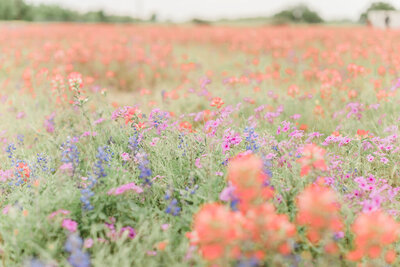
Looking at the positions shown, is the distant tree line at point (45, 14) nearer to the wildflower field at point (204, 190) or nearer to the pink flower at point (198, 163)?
the wildflower field at point (204, 190)

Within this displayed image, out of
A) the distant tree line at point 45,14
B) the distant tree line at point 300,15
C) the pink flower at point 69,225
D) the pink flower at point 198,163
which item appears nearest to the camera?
the pink flower at point 69,225

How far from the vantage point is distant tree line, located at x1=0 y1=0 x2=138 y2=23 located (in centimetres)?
4394

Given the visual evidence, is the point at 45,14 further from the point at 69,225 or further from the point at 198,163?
the point at 69,225

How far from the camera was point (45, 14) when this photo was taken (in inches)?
1885

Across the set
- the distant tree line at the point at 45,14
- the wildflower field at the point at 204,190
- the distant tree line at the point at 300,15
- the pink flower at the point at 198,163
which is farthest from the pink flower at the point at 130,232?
the distant tree line at the point at 300,15

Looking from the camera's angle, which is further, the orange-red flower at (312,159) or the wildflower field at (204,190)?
the orange-red flower at (312,159)

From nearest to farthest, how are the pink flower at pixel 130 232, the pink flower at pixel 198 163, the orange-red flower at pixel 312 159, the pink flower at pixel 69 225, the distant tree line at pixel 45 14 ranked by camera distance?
the orange-red flower at pixel 312 159 < the pink flower at pixel 69 225 < the pink flower at pixel 130 232 < the pink flower at pixel 198 163 < the distant tree line at pixel 45 14

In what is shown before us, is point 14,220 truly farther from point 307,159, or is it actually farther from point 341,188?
point 341,188

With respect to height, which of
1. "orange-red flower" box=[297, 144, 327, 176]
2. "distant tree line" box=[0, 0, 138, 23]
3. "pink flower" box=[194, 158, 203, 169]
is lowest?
"pink flower" box=[194, 158, 203, 169]

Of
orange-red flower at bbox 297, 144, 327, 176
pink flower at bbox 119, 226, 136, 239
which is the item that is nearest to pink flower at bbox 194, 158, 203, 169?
pink flower at bbox 119, 226, 136, 239

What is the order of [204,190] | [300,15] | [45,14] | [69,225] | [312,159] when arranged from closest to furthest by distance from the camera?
[312,159], [69,225], [204,190], [300,15], [45,14]

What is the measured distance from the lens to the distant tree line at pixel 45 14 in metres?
43.9

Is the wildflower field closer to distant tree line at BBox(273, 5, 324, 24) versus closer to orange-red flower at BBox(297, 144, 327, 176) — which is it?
orange-red flower at BBox(297, 144, 327, 176)

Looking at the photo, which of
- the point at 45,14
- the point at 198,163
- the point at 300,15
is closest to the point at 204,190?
the point at 198,163
